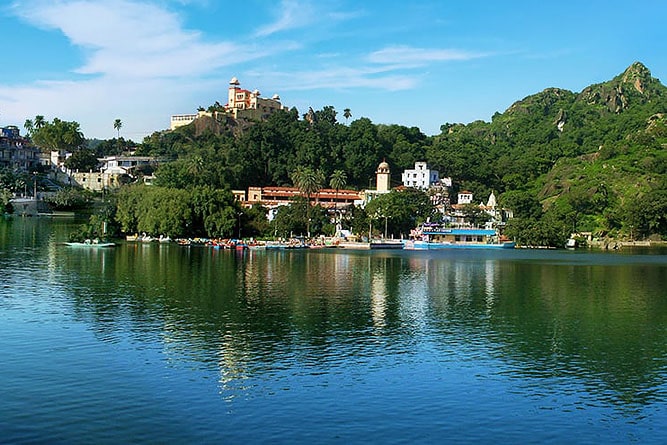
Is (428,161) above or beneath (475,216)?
above

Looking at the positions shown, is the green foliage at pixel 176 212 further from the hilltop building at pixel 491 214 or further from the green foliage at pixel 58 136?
the green foliage at pixel 58 136

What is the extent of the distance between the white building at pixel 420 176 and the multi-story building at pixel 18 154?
7547cm

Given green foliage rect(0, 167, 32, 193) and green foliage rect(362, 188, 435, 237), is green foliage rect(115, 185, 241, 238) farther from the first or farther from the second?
green foliage rect(0, 167, 32, 193)

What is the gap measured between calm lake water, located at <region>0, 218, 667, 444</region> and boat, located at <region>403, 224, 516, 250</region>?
145 ft

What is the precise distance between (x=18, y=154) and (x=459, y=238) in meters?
91.7

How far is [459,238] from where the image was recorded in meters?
105

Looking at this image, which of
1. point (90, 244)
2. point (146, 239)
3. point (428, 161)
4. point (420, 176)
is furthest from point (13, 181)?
point (428, 161)

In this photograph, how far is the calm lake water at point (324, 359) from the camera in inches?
803

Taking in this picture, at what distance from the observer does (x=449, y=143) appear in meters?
151

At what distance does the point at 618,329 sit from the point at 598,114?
158498mm

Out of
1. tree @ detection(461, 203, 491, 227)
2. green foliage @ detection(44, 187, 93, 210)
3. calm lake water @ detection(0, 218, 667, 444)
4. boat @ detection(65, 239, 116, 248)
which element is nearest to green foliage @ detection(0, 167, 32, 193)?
green foliage @ detection(44, 187, 93, 210)

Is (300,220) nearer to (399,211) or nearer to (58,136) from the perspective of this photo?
(399,211)

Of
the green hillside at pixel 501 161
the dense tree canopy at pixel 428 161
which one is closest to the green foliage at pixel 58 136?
the dense tree canopy at pixel 428 161

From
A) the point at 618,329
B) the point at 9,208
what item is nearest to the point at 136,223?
the point at 9,208
